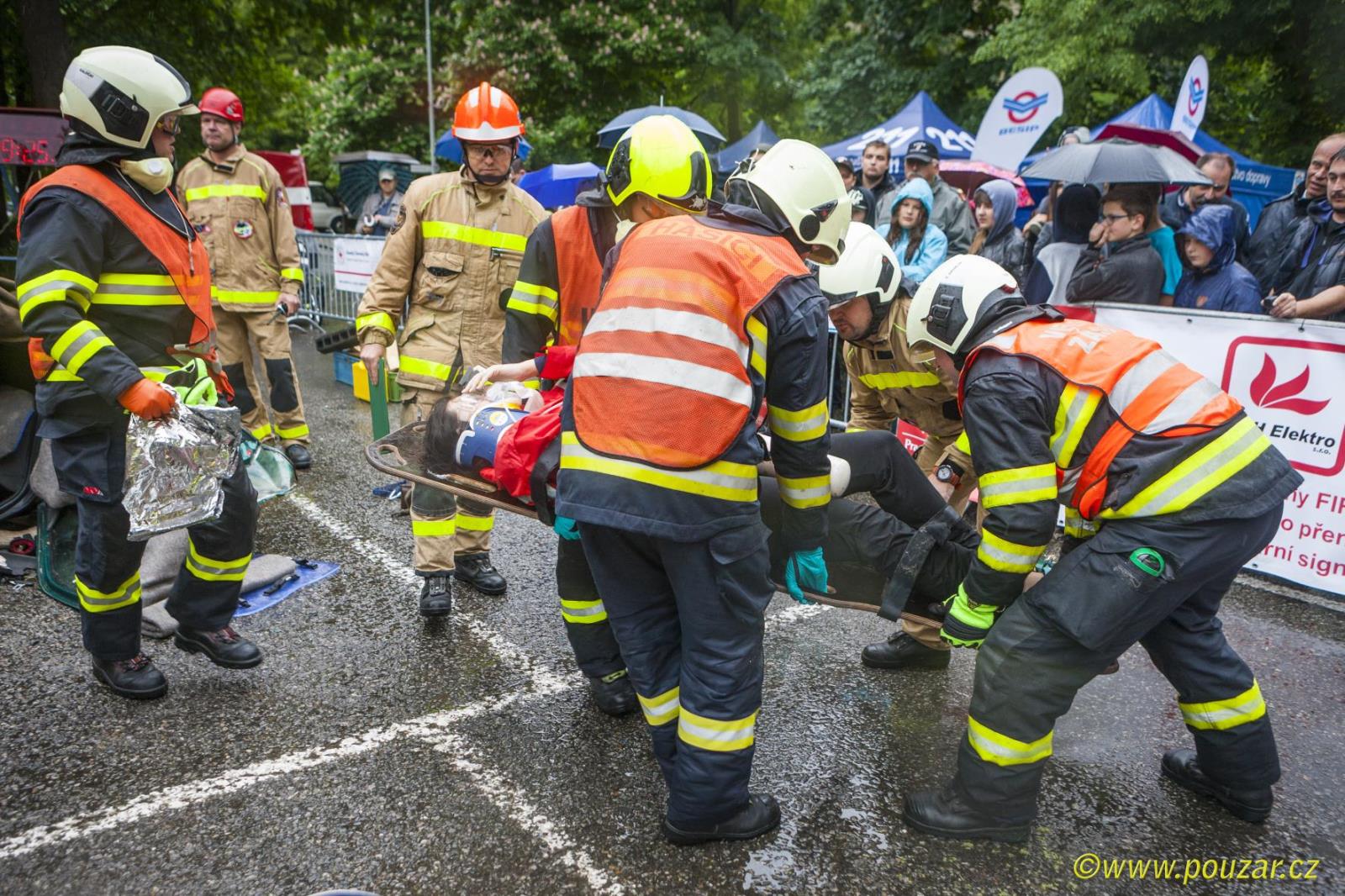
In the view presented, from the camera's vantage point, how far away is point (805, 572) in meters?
2.71

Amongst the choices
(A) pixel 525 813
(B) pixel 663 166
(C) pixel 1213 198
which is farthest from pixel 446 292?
(C) pixel 1213 198

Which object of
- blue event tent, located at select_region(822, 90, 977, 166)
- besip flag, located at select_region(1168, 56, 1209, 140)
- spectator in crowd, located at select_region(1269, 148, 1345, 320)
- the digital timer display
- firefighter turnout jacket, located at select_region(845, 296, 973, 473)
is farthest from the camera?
blue event tent, located at select_region(822, 90, 977, 166)

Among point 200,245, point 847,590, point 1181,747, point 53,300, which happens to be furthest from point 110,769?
point 1181,747

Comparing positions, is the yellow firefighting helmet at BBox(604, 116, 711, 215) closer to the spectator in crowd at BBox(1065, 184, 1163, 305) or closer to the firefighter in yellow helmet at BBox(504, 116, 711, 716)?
the firefighter in yellow helmet at BBox(504, 116, 711, 716)

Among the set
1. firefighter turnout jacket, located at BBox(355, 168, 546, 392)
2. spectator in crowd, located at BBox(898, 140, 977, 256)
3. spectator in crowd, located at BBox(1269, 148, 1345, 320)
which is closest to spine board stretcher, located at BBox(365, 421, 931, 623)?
firefighter turnout jacket, located at BBox(355, 168, 546, 392)

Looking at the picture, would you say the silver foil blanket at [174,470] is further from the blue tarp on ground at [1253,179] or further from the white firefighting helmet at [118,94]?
the blue tarp on ground at [1253,179]

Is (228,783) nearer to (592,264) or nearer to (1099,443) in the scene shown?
(592,264)

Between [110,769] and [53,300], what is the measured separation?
4.94 feet

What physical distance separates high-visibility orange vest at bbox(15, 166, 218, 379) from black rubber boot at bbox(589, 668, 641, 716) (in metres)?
1.95

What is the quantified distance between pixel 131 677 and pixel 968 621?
2944 mm

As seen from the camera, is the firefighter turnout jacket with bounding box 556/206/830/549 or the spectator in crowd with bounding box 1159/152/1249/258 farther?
the spectator in crowd with bounding box 1159/152/1249/258

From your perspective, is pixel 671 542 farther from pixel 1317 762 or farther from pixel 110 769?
Answer: pixel 1317 762

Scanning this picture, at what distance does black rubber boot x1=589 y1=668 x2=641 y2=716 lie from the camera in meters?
3.23

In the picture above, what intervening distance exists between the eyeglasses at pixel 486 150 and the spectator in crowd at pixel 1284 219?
5.04 metres
